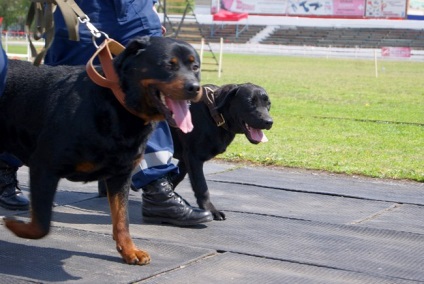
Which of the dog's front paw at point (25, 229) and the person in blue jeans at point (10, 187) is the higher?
the dog's front paw at point (25, 229)

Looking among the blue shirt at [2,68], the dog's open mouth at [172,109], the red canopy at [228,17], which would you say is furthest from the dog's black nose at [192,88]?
the red canopy at [228,17]

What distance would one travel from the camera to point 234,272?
4.19 metres

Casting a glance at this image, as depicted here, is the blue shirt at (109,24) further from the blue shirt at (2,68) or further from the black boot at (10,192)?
the blue shirt at (2,68)

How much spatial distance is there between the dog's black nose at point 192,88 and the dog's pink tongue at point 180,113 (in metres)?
0.15

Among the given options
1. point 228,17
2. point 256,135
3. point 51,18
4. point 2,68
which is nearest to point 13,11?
point 228,17

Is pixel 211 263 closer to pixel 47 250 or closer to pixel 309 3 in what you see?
pixel 47 250

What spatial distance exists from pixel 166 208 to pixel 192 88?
5.16 ft

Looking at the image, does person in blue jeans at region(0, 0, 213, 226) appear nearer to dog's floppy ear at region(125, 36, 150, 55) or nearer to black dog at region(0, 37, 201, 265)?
black dog at region(0, 37, 201, 265)

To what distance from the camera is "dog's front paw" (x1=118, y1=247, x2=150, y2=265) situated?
4.26m

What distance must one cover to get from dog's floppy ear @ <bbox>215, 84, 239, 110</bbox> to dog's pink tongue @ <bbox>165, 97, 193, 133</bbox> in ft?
6.31

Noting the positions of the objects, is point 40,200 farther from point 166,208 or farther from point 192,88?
point 166,208

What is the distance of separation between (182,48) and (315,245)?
5.08ft

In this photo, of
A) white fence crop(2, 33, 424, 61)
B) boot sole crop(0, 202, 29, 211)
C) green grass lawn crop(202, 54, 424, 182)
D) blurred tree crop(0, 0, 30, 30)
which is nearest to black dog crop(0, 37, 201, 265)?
boot sole crop(0, 202, 29, 211)

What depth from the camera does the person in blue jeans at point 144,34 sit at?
5320 millimetres
